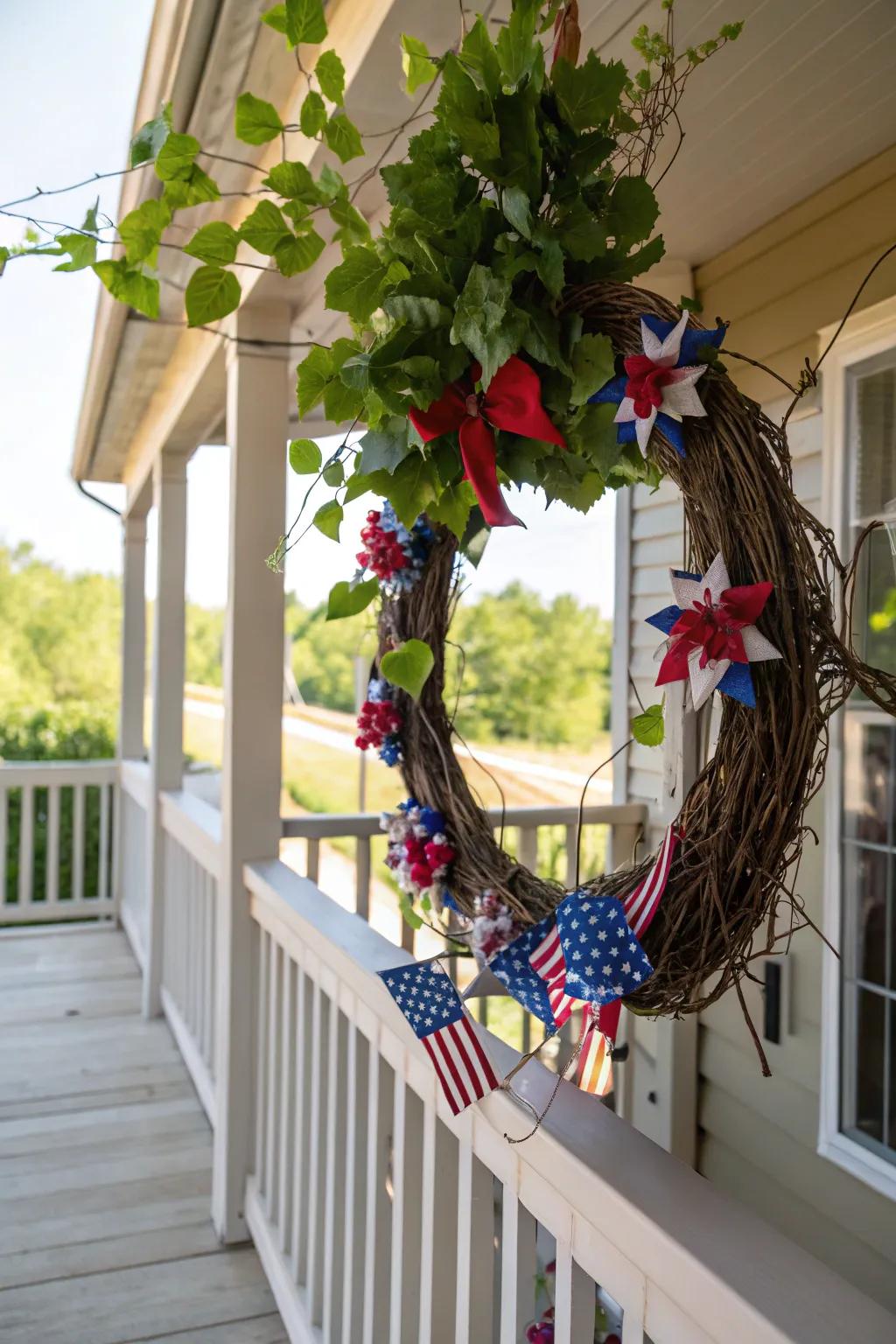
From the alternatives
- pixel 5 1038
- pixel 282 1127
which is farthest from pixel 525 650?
pixel 282 1127

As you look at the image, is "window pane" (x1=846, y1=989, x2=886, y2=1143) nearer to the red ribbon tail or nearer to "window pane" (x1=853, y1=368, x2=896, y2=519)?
"window pane" (x1=853, y1=368, x2=896, y2=519)

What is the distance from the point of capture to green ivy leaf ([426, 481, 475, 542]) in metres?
1.17

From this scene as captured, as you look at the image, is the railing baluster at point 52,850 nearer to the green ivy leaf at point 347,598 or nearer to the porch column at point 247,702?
the porch column at point 247,702

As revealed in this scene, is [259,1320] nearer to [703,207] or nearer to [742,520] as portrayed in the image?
[742,520]

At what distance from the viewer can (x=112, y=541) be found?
80.8ft

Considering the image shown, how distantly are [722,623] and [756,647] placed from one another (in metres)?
0.04

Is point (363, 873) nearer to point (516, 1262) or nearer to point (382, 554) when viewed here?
point (382, 554)

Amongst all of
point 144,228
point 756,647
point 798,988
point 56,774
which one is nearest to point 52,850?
point 56,774

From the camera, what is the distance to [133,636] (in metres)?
5.59

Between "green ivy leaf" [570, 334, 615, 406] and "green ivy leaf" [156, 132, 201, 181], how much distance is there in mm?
667

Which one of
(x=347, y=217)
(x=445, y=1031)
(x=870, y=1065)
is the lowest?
(x=870, y=1065)

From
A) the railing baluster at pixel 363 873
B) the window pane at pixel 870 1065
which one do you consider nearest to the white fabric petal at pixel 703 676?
the window pane at pixel 870 1065

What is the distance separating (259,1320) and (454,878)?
55.4 inches

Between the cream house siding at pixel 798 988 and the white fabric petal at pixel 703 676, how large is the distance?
1.00 meters
